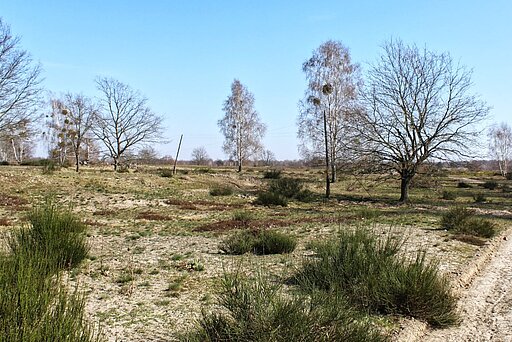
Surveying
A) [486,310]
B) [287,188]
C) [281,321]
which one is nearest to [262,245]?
[486,310]

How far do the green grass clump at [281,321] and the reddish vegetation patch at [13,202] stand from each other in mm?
14403

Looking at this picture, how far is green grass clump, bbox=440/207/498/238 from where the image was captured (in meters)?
11.8

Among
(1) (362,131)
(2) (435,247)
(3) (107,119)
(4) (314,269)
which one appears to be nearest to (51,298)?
(4) (314,269)

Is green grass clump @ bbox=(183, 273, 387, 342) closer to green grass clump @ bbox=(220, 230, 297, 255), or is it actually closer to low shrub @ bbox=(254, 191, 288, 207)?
green grass clump @ bbox=(220, 230, 297, 255)

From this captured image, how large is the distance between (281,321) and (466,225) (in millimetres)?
10604

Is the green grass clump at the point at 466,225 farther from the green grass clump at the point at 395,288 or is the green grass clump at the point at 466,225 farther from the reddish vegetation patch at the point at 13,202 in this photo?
the reddish vegetation patch at the point at 13,202

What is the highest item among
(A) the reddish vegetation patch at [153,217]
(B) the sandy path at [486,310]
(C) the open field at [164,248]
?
(C) the open field at [164,248]

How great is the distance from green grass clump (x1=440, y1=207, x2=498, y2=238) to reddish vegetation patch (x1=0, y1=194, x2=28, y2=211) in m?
15.1

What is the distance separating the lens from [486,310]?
5828 millimetres

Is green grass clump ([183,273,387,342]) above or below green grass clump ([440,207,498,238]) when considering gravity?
above

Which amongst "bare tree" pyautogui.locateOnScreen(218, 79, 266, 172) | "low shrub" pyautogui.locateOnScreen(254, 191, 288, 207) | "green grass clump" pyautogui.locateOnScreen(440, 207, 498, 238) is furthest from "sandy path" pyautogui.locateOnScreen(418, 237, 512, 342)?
"bare tree" pyautogui.locateOnScreen(218, 79, 266, 172)

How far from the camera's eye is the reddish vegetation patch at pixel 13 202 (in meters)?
15.9

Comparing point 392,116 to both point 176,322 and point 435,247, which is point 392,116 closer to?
point 435,247

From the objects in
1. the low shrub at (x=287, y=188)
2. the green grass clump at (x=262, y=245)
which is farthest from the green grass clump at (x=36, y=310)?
the low shrub at (x=287, y=188)
